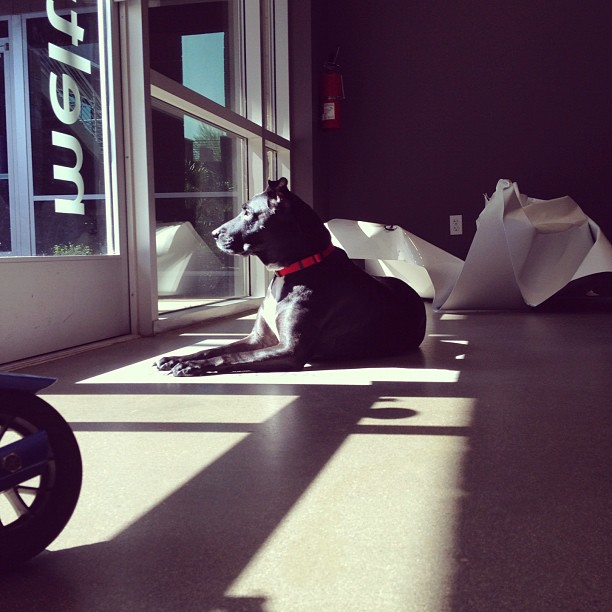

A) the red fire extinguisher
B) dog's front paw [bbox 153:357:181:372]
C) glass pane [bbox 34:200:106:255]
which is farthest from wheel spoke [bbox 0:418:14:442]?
the red fire extinguisher

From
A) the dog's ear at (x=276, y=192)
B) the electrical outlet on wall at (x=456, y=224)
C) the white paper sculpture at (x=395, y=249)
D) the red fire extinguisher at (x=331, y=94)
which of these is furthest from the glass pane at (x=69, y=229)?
the electrical outlet on wall at (x=456, y=224)

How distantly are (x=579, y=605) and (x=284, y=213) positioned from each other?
1.73m

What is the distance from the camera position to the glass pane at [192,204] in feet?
11.5

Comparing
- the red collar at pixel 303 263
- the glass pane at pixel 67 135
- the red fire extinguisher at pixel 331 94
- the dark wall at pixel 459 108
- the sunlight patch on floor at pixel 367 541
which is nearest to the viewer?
the sunlight patch on floor at pixel 367 541

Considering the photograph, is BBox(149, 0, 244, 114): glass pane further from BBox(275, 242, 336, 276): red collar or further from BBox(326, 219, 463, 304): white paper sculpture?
BBox(275, 242, 336, 276): red collar

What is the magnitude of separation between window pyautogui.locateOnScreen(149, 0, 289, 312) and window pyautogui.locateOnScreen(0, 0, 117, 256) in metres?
0.38

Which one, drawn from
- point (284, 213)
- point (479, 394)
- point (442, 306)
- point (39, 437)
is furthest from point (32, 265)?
point (442, 306)

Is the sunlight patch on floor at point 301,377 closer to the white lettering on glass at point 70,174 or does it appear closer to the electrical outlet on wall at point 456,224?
the white lettering on glass at point 70,174

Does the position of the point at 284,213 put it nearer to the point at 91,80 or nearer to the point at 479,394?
the point at 479,394

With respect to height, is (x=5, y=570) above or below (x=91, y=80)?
below

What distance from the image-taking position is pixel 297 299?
226cm

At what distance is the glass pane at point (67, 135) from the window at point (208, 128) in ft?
1.21

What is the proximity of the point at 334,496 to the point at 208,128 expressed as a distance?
3.23 meters

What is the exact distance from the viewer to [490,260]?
393 cm
